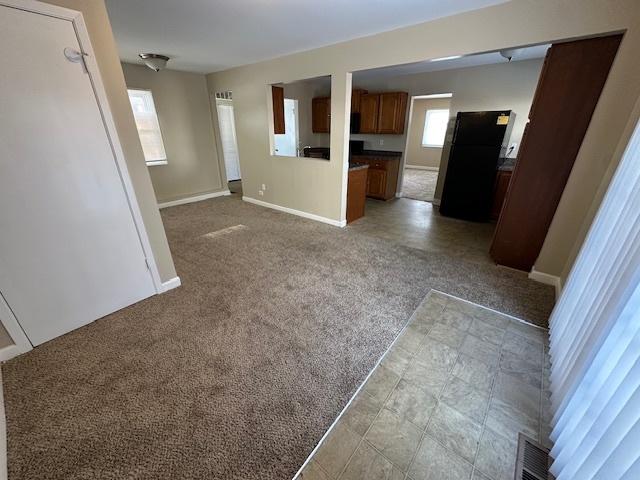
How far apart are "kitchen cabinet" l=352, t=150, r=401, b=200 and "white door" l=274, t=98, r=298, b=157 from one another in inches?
70.2

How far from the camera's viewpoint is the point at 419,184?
23.0 feet

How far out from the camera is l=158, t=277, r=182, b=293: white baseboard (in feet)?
7.88

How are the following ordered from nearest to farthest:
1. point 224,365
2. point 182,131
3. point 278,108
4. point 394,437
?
point 394,437
point 224,365
point 278,108
point 182,131

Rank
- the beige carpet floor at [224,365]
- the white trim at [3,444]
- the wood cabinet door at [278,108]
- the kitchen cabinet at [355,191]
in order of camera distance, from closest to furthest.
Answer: the white trim at [3,444] → the beige carpet floor at [224,365] → the kitchen cabinet at [355,191] → the wood cabinet door at [278,108]

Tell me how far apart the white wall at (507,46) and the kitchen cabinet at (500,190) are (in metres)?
1.85

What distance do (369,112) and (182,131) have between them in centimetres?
388

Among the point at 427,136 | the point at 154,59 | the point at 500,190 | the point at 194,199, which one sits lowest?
the point at 194,199

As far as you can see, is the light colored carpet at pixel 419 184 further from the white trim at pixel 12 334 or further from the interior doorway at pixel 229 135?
the white trim at pixel 12 334

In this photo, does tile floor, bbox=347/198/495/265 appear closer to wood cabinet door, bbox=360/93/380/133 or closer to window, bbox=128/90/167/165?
wood cabinet door, bbox=360/93/380/133

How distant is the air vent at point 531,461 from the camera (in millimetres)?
A: 1117

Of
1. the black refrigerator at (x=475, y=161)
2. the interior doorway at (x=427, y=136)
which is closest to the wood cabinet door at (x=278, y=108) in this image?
the black refrigerator at (x=475, y=161)

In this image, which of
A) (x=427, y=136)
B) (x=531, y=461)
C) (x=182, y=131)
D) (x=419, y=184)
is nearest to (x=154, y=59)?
(x=182, y=131)

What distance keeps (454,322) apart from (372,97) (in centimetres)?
492

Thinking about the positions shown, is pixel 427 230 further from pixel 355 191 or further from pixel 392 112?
pixel 392 112
